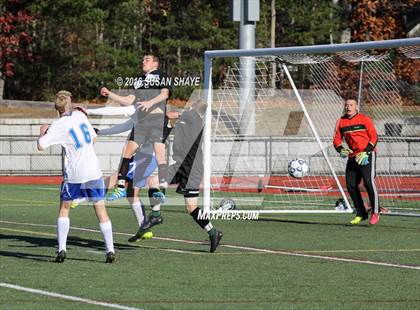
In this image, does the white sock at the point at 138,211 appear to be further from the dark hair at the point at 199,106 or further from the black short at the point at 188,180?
the dark hair at the point at 199,106

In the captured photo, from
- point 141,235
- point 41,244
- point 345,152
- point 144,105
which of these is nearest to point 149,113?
point 144,105

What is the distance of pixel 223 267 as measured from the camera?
12.6m

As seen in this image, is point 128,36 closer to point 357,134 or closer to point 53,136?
point 357,134

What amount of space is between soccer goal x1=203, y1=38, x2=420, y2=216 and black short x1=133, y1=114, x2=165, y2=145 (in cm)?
388

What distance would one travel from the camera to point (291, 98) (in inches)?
1151

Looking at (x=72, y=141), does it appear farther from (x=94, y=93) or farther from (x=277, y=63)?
(x=94, y=93)

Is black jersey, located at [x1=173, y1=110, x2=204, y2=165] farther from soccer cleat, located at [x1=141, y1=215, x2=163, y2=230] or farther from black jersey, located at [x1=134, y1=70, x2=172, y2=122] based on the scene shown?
soccer cleat, located at [x1=141, y1=215, x2=163, y2=230]

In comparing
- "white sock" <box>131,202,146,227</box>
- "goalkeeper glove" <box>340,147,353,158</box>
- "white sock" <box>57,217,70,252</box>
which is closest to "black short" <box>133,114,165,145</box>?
"white sock" <box>131,202,146,227</box>

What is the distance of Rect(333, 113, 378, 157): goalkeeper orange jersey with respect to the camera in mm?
18500

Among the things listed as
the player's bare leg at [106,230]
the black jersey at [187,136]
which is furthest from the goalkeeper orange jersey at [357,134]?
the player's bare leg at [106,230]

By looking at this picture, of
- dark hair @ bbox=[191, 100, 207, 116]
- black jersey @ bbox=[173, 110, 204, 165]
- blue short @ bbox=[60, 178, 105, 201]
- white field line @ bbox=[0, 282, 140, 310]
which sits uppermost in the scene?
dark hair @ bbox=[191, 100, 207, 116]

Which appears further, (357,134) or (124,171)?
(357,134)

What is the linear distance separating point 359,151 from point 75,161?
694 cm

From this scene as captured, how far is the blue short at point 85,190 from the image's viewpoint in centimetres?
1287
